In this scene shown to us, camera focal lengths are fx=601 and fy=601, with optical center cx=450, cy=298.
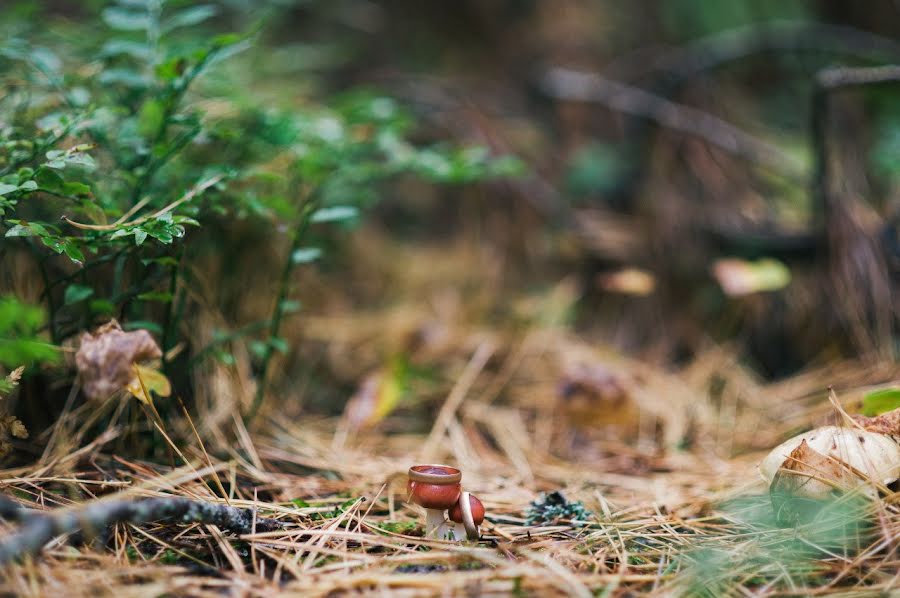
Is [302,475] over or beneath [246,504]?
beneath

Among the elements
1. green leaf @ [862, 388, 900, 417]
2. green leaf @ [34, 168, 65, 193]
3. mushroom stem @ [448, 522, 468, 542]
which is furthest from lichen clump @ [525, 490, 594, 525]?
green leaf @ [34, 168, 65, 193]

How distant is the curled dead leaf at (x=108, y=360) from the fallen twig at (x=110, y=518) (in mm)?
218

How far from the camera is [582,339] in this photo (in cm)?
262

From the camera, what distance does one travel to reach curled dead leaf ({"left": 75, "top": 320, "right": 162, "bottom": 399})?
113 centimetres

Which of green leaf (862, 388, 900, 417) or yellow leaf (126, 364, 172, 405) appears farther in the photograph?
green leaf (862, 388, 900, 417)

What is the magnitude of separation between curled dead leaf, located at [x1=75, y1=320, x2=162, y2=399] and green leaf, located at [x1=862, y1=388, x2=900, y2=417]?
1566 mm

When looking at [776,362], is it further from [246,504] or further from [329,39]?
[329,39]

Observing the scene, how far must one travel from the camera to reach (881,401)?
1.35 meters

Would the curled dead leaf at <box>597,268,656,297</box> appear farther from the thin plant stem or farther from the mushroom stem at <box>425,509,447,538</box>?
the mushroom stem at <box>425,509,447,538</box>

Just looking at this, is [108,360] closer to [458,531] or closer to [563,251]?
[458,531]

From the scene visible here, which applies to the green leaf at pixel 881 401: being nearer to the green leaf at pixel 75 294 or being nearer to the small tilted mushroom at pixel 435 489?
the small tilted mushroom at pixel 435 489

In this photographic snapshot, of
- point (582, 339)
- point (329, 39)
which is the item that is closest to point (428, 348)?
point (582, 339)

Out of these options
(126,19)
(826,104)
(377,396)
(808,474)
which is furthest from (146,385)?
(826,104)

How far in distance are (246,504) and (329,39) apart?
3.40m
